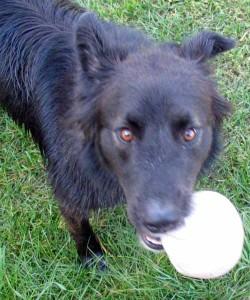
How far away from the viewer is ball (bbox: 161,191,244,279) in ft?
8.54

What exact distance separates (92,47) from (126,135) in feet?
1.70

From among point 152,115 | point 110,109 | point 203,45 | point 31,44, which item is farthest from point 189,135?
point 31,44

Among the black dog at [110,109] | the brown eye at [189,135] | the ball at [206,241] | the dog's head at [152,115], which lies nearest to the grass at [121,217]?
the black dog at [110,109]

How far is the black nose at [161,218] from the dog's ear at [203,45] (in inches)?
34.0

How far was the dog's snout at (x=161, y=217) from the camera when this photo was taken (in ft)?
7.20

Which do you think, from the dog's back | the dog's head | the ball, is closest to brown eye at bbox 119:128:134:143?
the dog's head

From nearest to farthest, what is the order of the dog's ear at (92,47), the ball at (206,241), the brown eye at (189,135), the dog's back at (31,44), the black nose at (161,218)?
the black nose at (161,218)
the brown eye at (189,135)
the dog's ear at (92,47)
the ball at (206,241)
the dog's back at (31,44)

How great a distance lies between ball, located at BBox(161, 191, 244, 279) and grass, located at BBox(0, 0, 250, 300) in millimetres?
559

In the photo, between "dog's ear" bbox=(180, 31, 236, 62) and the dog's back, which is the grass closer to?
the dog's back

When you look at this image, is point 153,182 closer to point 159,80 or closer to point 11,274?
point 159,80

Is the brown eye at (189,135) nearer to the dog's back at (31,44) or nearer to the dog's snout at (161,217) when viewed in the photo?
the dog's snout at (161,217)

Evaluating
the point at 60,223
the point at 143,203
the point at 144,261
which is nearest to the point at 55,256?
the point at 60,223

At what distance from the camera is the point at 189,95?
2.37 metres

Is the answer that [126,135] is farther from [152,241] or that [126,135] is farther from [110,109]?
[152,241]
